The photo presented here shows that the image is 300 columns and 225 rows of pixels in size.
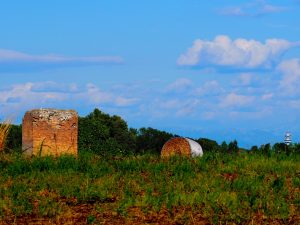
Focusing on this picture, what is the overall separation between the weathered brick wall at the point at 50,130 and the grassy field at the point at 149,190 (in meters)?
3.62

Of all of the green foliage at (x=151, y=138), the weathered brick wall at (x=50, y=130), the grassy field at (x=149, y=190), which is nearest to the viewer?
the grassy field at (x=149, y=190)

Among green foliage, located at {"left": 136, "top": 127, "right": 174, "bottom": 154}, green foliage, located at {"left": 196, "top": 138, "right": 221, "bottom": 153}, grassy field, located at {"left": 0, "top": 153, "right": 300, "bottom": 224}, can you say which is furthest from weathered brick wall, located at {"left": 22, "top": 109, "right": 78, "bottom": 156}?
green foliage, located at {"left": 136, "top": 127, "right": 174, "bottom": 154}

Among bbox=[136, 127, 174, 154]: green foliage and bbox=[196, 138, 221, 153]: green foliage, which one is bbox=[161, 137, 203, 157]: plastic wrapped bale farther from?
bbox=[136, 127, 174, 154]: green foliage

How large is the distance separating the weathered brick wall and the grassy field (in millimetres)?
3620

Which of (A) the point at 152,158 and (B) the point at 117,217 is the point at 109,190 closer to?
(B) the point at 117,217

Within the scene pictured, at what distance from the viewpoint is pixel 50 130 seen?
19.8 meters

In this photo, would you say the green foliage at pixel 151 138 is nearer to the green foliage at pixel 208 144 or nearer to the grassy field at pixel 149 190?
the green foliage at pixel 208 144

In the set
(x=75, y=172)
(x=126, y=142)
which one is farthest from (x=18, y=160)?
(x=126, y=142)

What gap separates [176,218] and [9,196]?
3117 mm

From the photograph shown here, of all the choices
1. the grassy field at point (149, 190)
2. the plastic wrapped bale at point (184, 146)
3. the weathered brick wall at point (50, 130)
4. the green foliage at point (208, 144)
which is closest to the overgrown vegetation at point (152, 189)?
the grassy field at point (149, 190)

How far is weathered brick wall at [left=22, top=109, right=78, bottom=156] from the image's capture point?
19469 mm

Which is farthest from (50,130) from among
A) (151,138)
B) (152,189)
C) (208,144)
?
(151,138)

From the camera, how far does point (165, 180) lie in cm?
1262

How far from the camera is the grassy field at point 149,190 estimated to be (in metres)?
9.74
